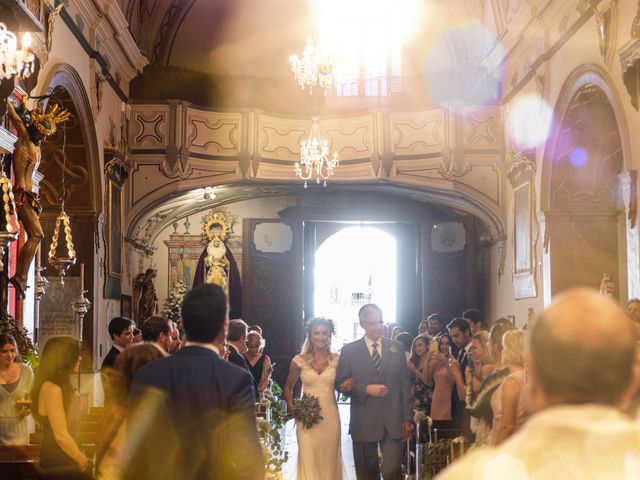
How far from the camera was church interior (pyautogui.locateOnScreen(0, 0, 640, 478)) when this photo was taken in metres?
12.3

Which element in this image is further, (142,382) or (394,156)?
(394,156)

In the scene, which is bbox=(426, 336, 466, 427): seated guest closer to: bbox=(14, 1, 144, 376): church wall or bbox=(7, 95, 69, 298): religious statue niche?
bbox=(7, 95, 69, 298): religious statue niche

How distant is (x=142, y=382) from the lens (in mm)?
3588

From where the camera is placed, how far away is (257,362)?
31.5 ft

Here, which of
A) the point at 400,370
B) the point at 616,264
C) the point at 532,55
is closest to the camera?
the point at 400,370

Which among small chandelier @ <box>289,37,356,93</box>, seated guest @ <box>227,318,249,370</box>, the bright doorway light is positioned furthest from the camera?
the bright doorway light

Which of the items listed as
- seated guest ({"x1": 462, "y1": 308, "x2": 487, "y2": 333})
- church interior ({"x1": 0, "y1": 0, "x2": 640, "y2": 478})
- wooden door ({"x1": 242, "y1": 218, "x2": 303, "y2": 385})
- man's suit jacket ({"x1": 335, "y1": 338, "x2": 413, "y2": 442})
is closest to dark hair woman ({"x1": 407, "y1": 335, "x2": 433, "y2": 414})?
seated guest ({"x1": 462, "y1": 308, "x2": 487, "y2": 333})

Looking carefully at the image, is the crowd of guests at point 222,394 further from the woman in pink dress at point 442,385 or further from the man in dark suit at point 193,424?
the woman in pink dress at point 442,385

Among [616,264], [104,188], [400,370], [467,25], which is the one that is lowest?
[400,370]

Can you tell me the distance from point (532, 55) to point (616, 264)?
334 cm

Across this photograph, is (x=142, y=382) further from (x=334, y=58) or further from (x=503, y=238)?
(x=503, y=238)

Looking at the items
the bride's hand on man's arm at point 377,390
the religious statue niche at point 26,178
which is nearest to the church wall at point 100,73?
the religious statue niche at point 26,178

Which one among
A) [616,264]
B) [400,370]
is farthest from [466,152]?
[400,370]

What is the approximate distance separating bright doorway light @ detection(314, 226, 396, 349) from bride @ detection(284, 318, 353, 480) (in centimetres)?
1706
